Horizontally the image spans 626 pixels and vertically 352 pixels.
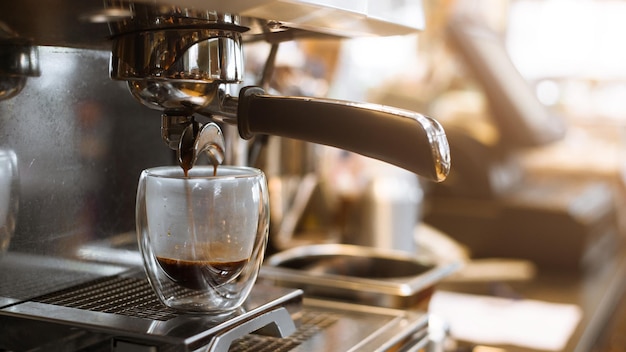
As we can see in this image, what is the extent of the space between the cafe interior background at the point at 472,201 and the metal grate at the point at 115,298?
0.11 ft

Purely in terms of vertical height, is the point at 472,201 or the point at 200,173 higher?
the point at 200,173

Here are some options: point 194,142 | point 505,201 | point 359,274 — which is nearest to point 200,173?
point 194,142

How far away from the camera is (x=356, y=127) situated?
46cm

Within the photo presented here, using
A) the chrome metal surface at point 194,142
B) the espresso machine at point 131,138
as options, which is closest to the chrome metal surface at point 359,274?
the espresso machine at point 131,138

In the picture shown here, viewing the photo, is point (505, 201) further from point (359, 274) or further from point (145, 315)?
point (145, 315)

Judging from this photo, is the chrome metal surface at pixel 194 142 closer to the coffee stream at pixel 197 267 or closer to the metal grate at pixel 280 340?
the coffee stream at pixel 197 267

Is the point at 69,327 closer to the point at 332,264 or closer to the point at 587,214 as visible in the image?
the point at 332,264

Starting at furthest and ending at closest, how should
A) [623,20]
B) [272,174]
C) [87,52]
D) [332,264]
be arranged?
1. [623,20]
2. [272,174]
3. [332,264]
4. [87,52]

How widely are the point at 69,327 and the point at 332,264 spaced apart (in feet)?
1.41

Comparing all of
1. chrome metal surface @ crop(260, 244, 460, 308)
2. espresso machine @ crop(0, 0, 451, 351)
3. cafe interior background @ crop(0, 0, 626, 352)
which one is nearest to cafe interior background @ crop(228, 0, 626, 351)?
cafe interior background @ crop(0, 0, 626, 352)

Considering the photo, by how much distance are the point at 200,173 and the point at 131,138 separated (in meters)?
0.12

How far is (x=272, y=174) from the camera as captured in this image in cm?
110

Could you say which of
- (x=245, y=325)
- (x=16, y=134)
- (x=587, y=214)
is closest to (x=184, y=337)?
(x=245, y=325)

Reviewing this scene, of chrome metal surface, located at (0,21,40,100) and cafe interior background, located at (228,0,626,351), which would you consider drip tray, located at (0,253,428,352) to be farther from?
cafe interior background, located at (228,0,626,351)
